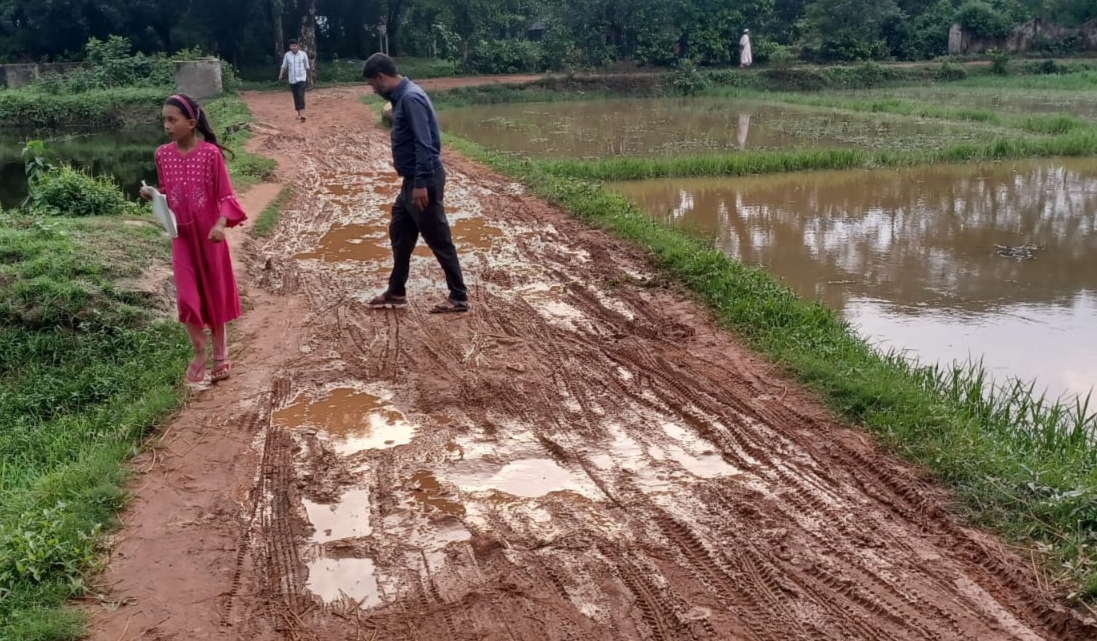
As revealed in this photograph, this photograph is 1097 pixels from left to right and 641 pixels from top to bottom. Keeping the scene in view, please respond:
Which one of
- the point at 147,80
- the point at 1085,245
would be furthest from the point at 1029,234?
the point at 147,80

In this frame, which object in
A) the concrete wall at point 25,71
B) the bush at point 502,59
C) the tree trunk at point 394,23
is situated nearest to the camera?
the concrete wall at point 25,71

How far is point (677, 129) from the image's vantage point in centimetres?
1897

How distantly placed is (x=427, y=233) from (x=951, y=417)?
3.70m

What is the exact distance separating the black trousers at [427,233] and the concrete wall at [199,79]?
63.0 ft

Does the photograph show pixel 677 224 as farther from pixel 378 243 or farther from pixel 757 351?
pixel 757 351

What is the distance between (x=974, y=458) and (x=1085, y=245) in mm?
6487

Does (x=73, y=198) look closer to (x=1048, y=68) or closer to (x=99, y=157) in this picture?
(x=99, y=157)

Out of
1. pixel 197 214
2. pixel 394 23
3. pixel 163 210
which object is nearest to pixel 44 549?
pixel 163 210

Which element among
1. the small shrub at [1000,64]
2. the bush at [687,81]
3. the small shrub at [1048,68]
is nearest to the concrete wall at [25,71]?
the bush at [687,81]

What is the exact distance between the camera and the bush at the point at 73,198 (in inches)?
349

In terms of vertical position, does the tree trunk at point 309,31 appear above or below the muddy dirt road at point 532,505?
above

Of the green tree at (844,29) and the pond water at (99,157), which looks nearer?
the pond water at (99,157)

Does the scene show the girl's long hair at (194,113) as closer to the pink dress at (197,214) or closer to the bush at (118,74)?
the pink dress at (197,214)

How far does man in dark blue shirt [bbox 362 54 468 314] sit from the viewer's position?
5957 mm
